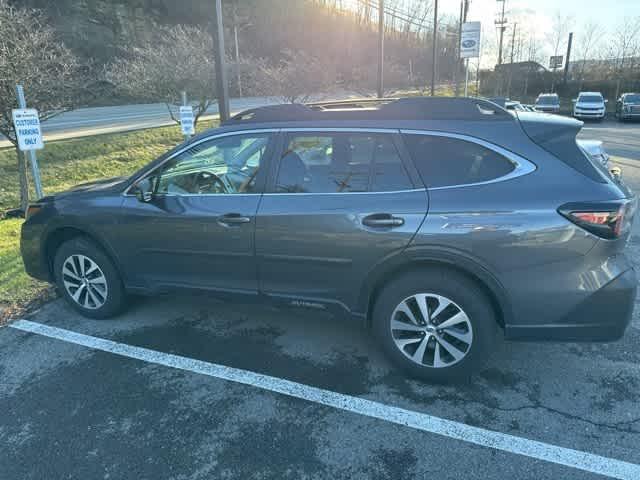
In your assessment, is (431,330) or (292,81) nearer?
(431,330)

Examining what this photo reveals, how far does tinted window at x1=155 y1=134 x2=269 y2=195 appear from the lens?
347 centimetres

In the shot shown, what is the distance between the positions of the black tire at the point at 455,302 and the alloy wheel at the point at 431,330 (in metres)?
0.03

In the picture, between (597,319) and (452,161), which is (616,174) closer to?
(597,319)

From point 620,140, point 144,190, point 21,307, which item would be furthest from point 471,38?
point 21,307

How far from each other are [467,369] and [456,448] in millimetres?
585

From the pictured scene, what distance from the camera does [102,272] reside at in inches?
156

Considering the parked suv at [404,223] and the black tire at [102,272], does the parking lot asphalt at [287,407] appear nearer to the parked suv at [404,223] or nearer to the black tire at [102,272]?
the black tire at [102,272]

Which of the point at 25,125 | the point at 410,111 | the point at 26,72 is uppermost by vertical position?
the point at 26,72

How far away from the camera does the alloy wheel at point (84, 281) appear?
3996 millimetres

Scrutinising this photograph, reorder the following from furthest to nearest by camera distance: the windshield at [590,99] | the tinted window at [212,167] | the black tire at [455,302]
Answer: the windshield at [590,99]
the tinted window at [212,167]
the black tire at [455,302]

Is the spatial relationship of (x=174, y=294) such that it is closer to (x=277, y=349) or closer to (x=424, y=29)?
(x=277, y=349)

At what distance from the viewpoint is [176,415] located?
2.87 m

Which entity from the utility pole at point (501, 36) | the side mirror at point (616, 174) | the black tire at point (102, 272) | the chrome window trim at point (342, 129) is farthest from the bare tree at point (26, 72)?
the utility pole at point (501, 36)

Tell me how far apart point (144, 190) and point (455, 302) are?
7.99ft
